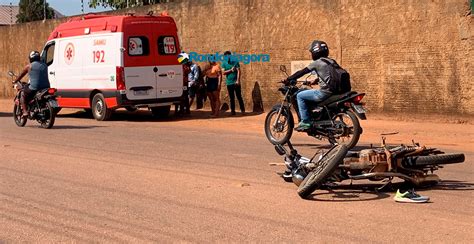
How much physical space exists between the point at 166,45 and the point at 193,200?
36.5ft

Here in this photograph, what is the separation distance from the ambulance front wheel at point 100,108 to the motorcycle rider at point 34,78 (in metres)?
2.31

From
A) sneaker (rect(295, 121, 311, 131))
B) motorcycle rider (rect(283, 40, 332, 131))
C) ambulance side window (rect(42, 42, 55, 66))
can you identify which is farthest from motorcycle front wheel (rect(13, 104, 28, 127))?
sneaker (rect(295, 121, 311, 131))

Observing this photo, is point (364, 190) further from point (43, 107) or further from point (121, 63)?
point (121, 63)

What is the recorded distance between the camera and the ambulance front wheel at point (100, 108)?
17938 mm

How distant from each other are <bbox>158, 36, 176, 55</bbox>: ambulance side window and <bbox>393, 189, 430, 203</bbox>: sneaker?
11.6m

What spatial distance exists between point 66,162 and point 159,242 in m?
4.93

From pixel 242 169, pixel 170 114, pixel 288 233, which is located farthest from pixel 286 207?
pixel 170 114

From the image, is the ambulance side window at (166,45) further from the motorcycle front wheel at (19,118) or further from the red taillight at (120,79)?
the motorcycle front wheel at (19,118)

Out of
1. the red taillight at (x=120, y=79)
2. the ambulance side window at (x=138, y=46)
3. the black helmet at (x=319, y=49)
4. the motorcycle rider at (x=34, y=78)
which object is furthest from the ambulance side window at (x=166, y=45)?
the black helmet at (x=319, y=49)

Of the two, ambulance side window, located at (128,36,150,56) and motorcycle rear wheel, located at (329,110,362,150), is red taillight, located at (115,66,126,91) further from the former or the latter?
motorcycle rear wheel, located at (329,110,362,150)

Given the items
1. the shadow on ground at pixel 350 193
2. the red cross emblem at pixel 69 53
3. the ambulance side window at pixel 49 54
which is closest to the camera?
the shadow on ground at pixel 350 193

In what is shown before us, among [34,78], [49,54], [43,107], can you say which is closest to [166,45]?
[34,78]

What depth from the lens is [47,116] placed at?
1555cm

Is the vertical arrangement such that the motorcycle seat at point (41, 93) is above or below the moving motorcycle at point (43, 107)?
above
